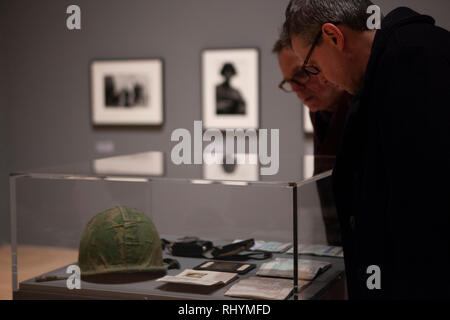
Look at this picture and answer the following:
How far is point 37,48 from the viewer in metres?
7.61

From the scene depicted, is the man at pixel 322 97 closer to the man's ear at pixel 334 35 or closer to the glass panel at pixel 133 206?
the glass panel at pixel 133 206

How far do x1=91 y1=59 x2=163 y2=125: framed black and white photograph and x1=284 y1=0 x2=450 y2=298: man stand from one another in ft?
16.0

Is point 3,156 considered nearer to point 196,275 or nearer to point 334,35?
point 196,275

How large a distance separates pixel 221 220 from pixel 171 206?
27cm

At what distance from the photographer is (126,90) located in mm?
7242

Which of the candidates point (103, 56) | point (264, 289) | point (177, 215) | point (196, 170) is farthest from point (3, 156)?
point (264, 289)

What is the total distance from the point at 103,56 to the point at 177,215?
4670mm

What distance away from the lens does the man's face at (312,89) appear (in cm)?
347

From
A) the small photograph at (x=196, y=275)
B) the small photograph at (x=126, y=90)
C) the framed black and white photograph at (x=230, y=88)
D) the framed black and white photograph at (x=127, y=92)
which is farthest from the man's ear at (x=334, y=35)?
the small photograph at (x=126, y=90)

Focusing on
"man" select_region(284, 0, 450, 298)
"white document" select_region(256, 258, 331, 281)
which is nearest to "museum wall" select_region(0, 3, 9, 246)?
"white document" select_region(256, 258, 331, 281)

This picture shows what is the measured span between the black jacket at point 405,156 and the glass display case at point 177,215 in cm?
35
